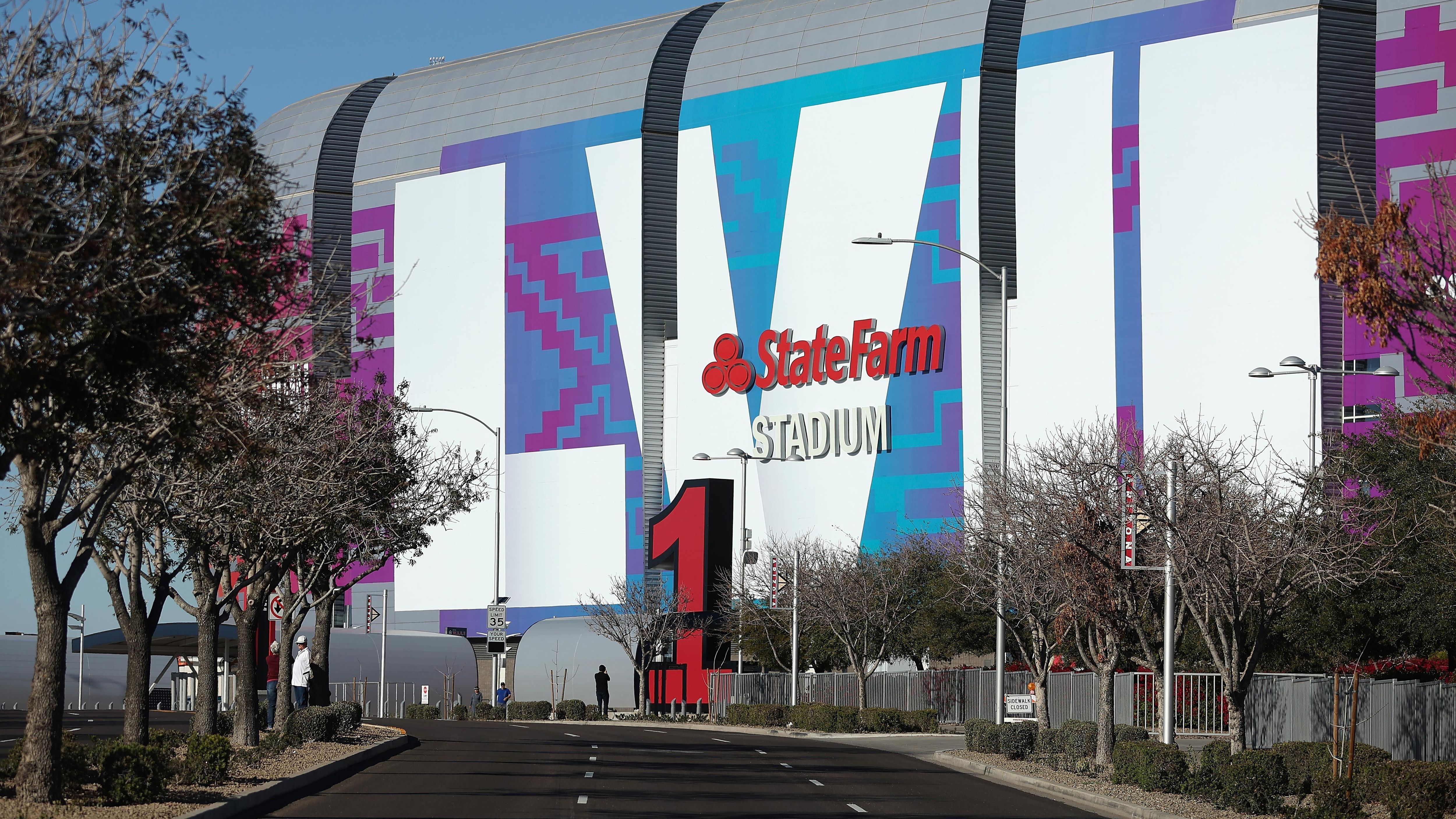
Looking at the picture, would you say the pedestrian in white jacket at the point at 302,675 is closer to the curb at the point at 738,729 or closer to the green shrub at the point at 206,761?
the curb at the point at 738,729

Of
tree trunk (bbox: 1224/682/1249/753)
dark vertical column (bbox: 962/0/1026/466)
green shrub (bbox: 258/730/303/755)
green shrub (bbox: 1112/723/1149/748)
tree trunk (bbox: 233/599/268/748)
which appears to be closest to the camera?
tree trunk (bbox: 1224/682/1249/753)

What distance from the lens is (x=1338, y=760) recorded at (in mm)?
22953

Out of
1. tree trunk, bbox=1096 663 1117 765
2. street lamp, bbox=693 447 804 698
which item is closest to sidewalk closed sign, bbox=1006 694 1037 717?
tree trunk, bbox=1096 663 1117 765

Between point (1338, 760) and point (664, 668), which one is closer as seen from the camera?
point (1338, 760)

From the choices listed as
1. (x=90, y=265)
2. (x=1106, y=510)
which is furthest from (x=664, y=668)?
(x=90, y=265)

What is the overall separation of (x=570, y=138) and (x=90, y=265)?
77.4m

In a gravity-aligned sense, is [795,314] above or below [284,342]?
above

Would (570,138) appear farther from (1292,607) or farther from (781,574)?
(1292,607)

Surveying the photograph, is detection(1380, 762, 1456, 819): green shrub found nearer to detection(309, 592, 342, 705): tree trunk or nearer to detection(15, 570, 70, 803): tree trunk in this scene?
detection(15, 570, 70, 803): tree trunk

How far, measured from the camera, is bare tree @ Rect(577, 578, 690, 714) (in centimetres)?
6856

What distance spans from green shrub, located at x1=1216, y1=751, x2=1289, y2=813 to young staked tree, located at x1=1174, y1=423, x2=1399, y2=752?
110 inches

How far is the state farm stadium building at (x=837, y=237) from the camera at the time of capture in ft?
236

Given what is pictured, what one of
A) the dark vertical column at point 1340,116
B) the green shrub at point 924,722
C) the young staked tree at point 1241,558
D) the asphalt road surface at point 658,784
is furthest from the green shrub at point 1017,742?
the dark vertical column at point 1340,116

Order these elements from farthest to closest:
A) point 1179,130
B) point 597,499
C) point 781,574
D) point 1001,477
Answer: point 597,499
point 1179,130
point 781,574
point 1001,477
